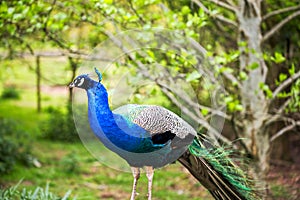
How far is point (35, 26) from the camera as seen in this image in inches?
175

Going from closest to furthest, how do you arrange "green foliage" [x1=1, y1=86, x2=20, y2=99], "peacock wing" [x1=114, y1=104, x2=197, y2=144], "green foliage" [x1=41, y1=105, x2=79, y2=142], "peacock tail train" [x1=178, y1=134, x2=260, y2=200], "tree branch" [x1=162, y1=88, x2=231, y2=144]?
"peacock wing" [x1=114, y1=104, x2=197, y2=144] → "peacock tail train" [x1=178, y1=134, x2=260, y2=200] → "tree branch" [x1=162, y1=88, x2=231, y2=144] → "green foliage" [x1=41, y1=105, x2=79, y2=142] → "green foliage" [x1=1, y1=86, x2=20, y2=99]

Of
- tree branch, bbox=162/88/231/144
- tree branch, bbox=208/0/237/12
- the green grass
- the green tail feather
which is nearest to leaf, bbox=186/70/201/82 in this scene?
tree branch, bbox=162/88/231/144

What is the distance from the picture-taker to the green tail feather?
2.75 meters

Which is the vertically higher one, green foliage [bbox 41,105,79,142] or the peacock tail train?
the peacock tail train

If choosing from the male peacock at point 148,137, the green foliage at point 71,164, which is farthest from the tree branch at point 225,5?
the green foliage at point 71,164

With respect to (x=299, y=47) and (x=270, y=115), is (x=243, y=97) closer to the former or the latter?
(x=270, y=115)

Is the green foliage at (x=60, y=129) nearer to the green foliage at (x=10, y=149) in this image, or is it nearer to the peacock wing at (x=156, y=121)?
the green foliage at (x=10, y=149)

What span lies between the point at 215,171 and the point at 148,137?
0.61 m

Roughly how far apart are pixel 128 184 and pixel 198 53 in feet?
7.30

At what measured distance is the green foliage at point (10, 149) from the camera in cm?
593

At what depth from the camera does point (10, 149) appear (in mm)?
6039

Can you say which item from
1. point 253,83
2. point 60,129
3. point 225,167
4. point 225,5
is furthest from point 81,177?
point 225,167

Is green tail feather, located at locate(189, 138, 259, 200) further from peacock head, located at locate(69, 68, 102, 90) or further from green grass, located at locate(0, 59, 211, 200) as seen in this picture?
green grass, located at locate(0, 59, 211, 200)

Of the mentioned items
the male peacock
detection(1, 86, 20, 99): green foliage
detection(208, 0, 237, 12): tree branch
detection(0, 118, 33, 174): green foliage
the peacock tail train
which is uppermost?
detection(208, 0, 237, 12): tree branch
